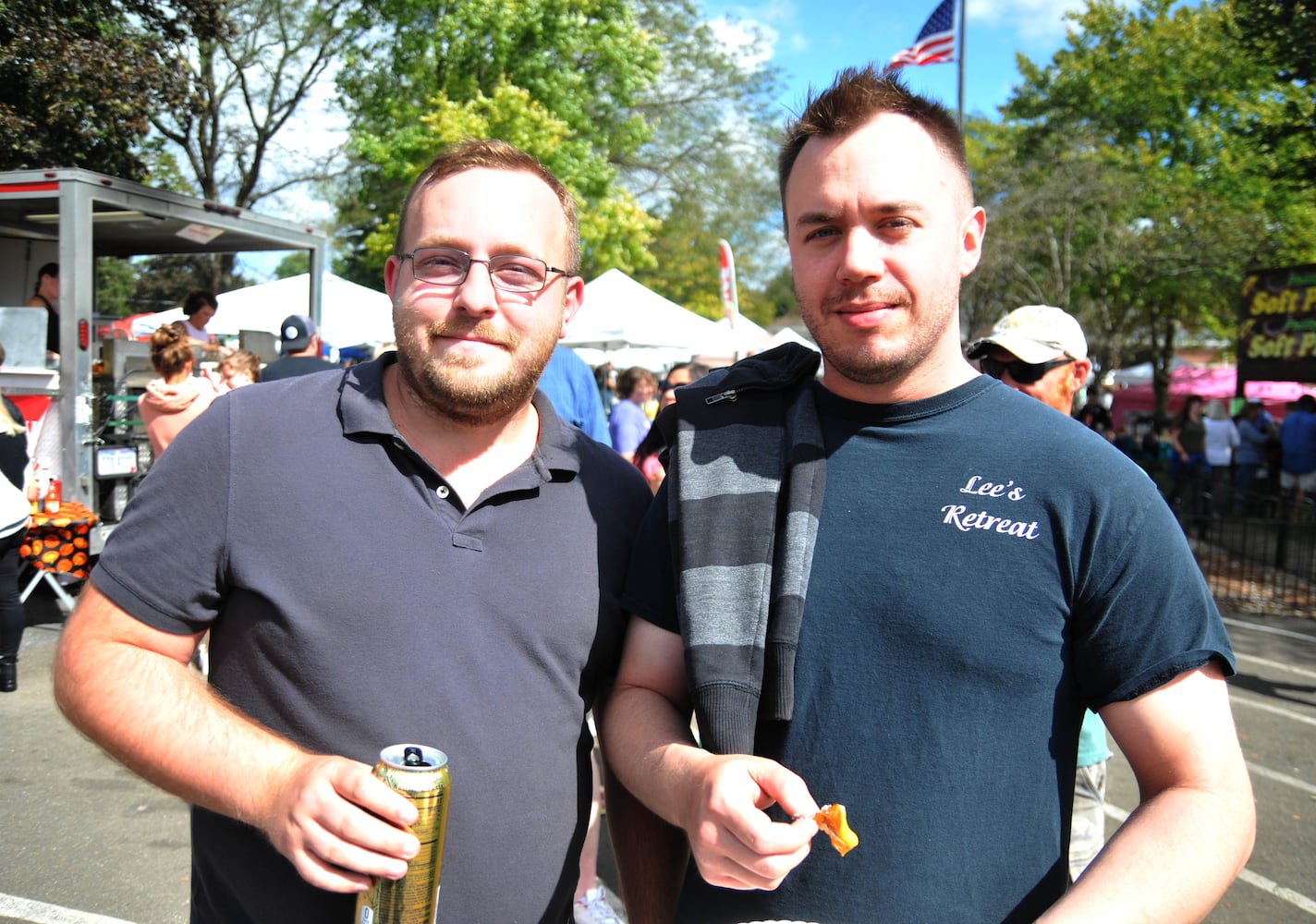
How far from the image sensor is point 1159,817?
4.70ft

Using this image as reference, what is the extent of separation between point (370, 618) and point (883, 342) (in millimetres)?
1023

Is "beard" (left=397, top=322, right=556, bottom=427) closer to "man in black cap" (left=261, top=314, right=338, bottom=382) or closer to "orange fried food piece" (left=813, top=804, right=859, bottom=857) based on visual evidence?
"orange fried food piece" (left=813, top=804, right=859, bottom=857)

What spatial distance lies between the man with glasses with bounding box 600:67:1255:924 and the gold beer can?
1.22 ft

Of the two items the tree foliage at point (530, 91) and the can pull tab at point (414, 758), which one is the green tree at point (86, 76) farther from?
the can pull tab at point (414, 758)

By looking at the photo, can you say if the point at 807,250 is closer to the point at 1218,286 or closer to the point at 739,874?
the point at 739,874

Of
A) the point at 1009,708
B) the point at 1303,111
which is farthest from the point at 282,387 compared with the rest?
the point at 1303,111

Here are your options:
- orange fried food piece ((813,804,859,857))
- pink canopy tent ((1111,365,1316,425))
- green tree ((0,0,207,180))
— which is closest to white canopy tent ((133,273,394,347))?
green tree ((0,0,207,180))

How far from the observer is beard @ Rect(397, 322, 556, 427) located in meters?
1.87

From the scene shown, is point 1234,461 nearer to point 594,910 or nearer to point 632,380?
point 632,380

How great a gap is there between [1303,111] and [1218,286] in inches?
398

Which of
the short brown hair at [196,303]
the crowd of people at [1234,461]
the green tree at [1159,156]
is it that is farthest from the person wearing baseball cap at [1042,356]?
the green tree at [1159,156]

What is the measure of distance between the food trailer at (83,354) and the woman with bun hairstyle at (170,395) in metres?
1.78

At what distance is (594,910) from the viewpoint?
3639 mm

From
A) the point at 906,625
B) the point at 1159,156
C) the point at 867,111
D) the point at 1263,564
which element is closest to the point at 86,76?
the point at 867,111
